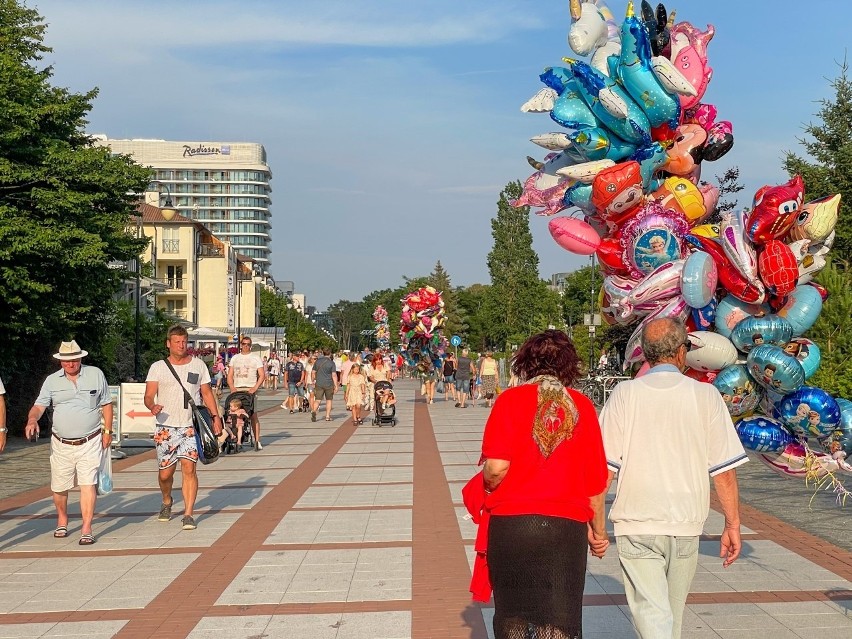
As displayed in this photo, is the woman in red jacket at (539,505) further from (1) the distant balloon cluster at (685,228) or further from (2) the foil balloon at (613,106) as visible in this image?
(2) the foil balloon at (613,106)

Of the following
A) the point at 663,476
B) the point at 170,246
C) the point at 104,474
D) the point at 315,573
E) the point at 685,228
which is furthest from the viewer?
the point at 170,246

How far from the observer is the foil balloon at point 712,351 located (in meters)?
6.58

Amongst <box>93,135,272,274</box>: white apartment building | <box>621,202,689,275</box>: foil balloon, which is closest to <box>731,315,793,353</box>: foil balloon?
<box>621,202,689,275</box>: foil balloon

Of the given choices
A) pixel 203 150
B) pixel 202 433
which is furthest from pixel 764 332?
pixel 203 150

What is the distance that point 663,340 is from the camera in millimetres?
4484

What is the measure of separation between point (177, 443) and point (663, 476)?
597cm

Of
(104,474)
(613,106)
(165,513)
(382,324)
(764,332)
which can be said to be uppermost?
(382,324)

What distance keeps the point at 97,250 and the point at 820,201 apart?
43.7 feet

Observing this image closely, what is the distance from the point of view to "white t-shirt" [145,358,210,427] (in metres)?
9.26

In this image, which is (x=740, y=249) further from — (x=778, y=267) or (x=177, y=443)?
(x=177, y=443)

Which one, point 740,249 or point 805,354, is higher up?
point 740,249

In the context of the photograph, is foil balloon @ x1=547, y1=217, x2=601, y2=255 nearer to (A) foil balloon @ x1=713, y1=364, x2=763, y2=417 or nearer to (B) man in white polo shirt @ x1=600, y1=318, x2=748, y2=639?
(A) foil balloon @ x1=713, y1=364, x2=763, y2=417

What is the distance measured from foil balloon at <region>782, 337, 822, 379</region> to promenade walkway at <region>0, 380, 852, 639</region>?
1.52m

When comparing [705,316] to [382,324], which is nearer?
[705,316]
